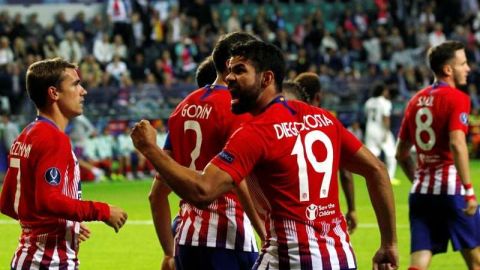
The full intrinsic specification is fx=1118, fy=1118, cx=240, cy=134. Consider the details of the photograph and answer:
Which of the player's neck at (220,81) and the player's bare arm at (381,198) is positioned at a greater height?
the player's neck at (220,81)

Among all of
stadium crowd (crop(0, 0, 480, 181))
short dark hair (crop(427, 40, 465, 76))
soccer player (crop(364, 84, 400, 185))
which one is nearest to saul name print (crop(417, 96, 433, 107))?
short dark hair (crop(427, 40, 465, 76))

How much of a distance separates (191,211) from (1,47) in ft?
72.0

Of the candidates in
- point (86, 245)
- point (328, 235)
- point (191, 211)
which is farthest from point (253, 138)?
point (86, 245)

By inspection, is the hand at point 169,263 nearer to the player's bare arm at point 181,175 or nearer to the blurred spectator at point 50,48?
the player's bare arm at point 181,175

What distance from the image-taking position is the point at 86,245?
50.6 ft

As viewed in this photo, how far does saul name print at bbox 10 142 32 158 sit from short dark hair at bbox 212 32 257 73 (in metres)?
1.32

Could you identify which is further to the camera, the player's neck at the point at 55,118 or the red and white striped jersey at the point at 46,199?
the player's neck at the point at 55,118

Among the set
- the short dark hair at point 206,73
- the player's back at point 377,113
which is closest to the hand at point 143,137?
the short dark hair at point 206,73

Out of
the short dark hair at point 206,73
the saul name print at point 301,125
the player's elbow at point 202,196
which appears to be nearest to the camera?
the player's elbow at point 202,196

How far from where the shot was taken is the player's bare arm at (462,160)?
927cm

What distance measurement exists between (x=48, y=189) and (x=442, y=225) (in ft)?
14.0

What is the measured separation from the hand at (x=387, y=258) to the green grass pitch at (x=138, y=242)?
21.6 ft

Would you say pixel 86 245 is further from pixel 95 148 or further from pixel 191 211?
pixel 95 148

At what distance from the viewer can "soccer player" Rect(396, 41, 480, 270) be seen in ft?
31.7
